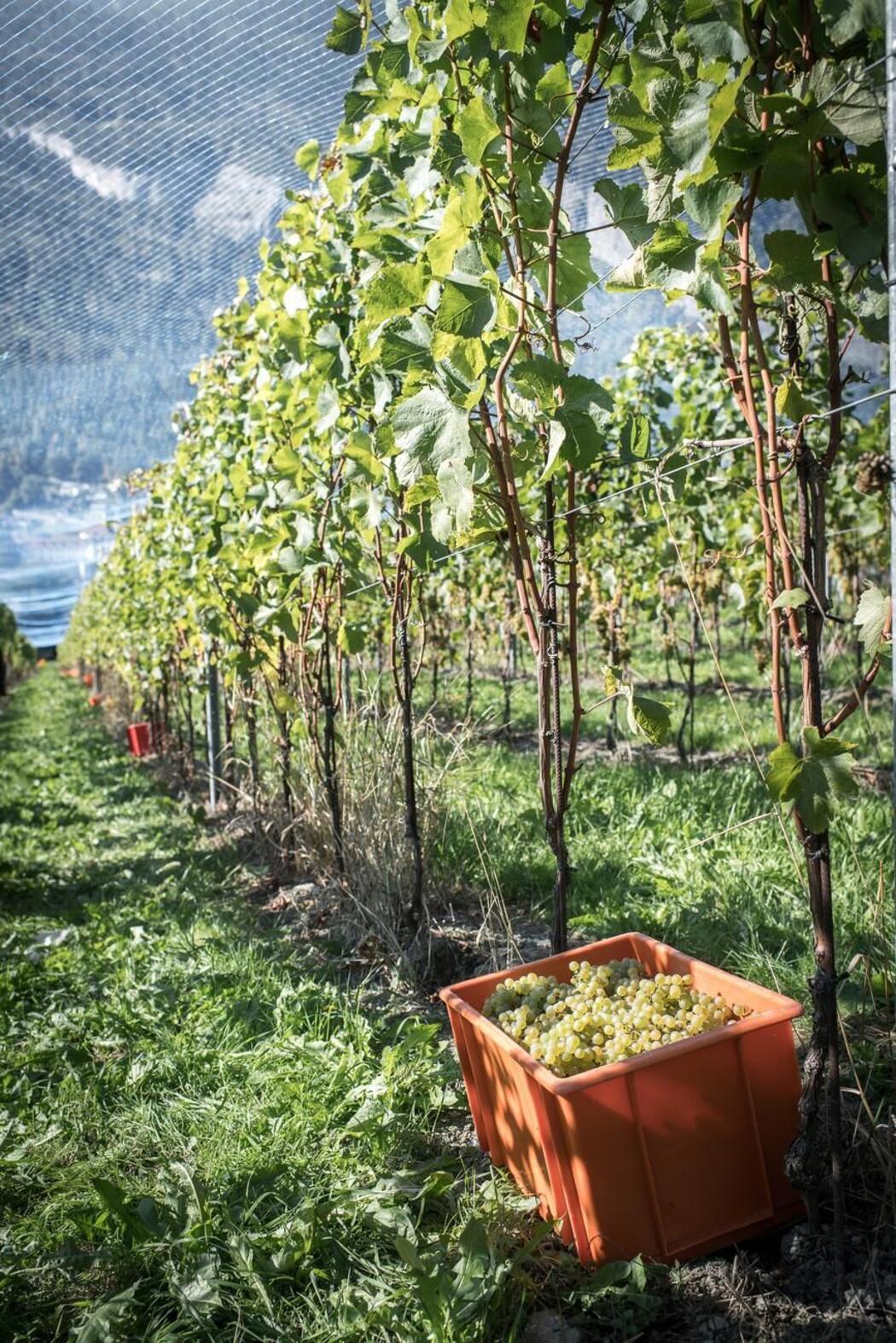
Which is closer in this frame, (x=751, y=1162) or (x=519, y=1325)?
(x=519, y=1325)

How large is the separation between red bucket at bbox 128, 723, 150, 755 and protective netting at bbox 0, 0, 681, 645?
2724mm

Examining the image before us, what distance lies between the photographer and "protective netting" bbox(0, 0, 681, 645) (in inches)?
140

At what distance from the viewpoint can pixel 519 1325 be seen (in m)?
1.58

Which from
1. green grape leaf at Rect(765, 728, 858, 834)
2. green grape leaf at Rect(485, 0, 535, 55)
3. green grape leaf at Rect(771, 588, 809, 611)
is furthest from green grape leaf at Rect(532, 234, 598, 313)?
green grape leaf at Rect(765, 728, 858, 834)

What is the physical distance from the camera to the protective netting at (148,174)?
3.57 m

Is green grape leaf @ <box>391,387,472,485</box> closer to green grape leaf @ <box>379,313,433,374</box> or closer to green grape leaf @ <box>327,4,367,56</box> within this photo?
green grape leaf @ <box>379,313,433,374</box>

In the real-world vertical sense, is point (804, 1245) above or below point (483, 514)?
below

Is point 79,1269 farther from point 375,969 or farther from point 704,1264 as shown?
point 375,969

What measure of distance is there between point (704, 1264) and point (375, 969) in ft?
4.86

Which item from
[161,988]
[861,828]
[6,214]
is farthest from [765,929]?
[6,214]

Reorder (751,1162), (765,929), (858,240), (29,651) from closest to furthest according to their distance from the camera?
(858,240) < (751,1162) < (765,929) < (29,651)

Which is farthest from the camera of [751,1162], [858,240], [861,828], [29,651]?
[29,651]

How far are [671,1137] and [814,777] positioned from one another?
63 cm

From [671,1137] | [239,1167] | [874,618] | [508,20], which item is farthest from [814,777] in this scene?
[239,1167]
